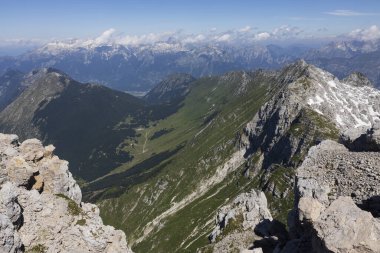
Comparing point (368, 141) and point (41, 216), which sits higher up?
point (368, 141)

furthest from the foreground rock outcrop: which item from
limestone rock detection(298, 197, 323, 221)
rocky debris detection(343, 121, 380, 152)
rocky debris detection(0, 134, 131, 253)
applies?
rocky debris detection(0, 134, 131, 253)

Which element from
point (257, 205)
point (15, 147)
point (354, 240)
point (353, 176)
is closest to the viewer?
point (354, 240)

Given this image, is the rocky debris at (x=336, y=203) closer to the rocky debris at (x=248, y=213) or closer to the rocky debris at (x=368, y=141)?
the rocky debris at (x=368, y=141)

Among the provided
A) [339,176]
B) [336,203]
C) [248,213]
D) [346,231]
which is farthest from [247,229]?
[346,231]

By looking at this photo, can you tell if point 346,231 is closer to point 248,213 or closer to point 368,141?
point 368,141

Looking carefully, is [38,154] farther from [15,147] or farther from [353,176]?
[353,176]

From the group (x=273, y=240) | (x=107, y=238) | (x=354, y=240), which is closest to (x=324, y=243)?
(x=354, y=240)
